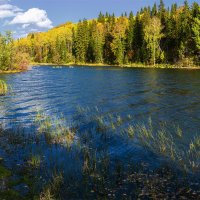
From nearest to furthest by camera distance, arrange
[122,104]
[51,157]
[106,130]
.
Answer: [51,157]
[106,130]
[122,104]

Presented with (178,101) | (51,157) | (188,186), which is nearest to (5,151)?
(51,157)

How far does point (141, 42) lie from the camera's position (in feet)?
451

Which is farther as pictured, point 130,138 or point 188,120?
point 188,120

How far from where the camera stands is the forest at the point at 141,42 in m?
110

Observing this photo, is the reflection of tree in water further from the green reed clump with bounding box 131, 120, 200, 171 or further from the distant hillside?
the distant hillside

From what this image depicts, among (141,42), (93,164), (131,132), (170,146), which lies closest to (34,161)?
(93,164)

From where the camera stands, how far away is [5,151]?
18141 mm

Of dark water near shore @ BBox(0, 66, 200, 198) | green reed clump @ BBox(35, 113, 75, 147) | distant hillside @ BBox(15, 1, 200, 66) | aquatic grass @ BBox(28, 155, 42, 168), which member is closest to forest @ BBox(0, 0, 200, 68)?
distant hillside @ BBox(15, 1, 200, 66)

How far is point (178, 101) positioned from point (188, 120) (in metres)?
10.9

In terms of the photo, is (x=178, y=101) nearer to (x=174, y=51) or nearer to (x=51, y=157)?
(x=51, y=157)

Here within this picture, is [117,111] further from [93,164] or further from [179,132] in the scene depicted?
[93,164]

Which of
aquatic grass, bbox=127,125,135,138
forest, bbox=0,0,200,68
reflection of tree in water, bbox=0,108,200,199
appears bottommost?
reflection of tree in water, bbox=0,108,200,199

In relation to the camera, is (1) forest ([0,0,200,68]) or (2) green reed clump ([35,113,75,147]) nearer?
(2) green reed clump ([35,113,75,147])

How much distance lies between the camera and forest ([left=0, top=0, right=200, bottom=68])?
361 feet
